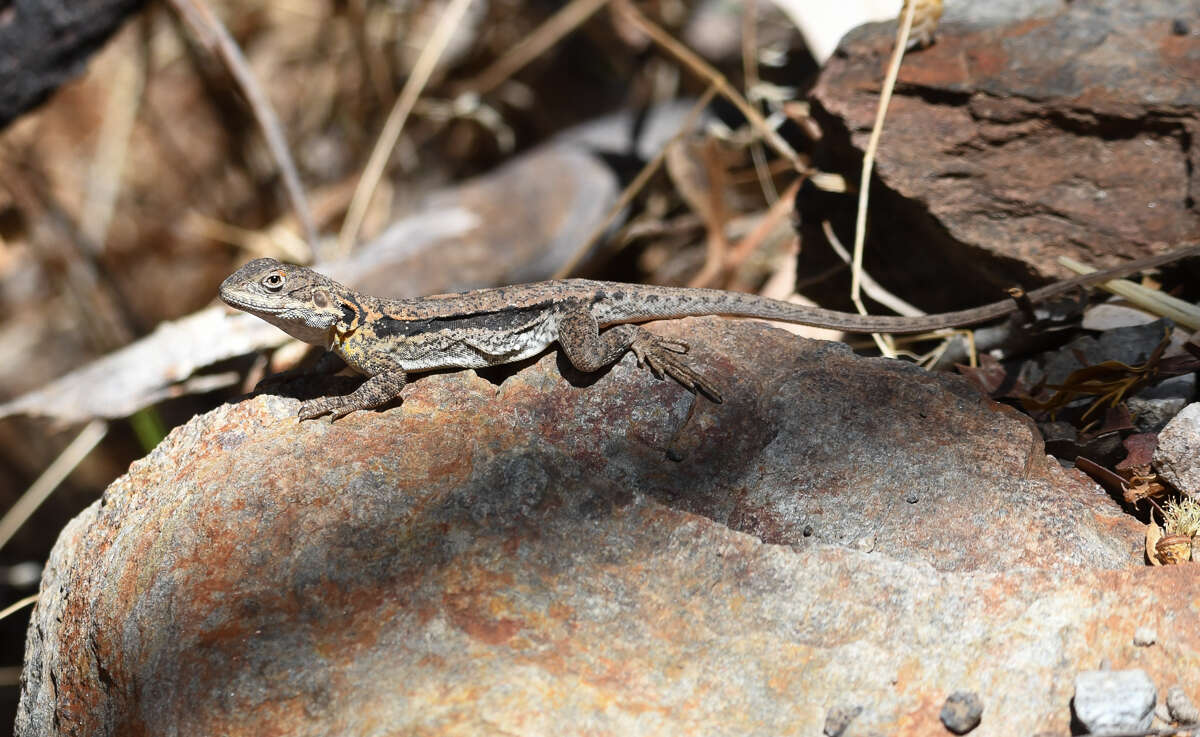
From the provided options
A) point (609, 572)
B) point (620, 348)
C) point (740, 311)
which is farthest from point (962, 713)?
point (740, 311)

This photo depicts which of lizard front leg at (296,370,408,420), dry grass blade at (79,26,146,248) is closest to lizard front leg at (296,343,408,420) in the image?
lizard front leg at (296,370,408,420)

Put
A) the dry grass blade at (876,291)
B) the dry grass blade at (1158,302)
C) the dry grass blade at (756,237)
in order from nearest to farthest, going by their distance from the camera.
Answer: the dry grass blade at (1158,302), the dry grass blade at (876,291), the dry grass blade at (756,237)

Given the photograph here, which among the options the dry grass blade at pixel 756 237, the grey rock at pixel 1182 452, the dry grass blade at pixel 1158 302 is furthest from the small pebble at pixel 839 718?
the dry grass blade at pixel 756 237

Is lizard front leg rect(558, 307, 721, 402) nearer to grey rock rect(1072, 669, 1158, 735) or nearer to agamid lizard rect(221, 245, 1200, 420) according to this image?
agamid lizard rect(221, 245, 1200, 420)

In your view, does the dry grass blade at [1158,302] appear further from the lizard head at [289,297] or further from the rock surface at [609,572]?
the lizard head at [289,297]

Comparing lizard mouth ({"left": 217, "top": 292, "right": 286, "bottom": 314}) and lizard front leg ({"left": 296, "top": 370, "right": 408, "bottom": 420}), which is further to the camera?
lizard mouth ({"left": 217, "top": 292, "right": 286, "bottom": 314})

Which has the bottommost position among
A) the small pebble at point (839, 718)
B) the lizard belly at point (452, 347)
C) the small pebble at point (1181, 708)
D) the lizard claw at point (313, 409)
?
the small pebble at point (1181, 708)

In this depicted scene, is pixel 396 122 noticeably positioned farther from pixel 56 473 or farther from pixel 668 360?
pixel 668 360
